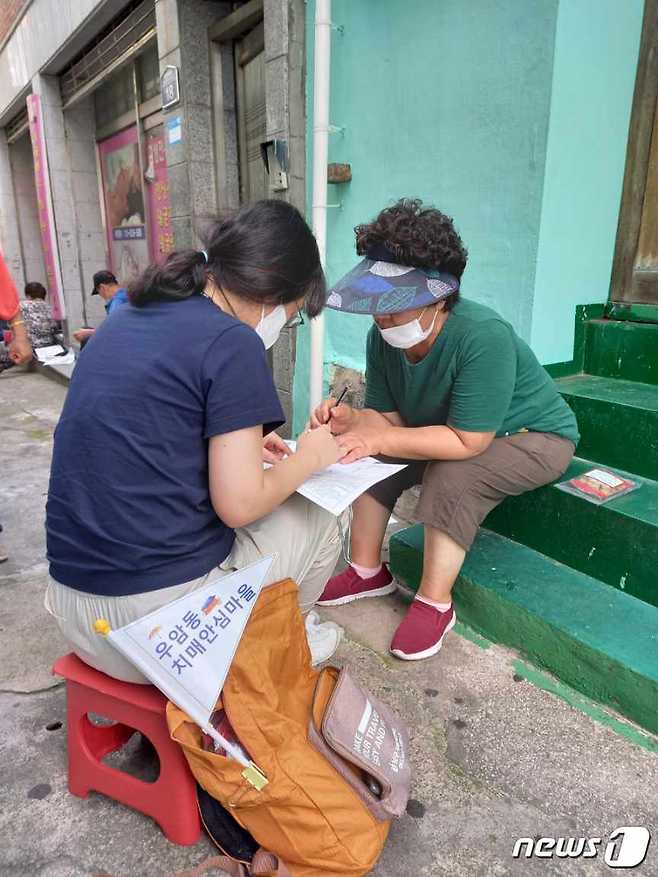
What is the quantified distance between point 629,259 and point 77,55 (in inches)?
286

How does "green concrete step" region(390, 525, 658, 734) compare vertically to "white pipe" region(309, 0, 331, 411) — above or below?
below

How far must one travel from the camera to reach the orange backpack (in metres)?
1.28

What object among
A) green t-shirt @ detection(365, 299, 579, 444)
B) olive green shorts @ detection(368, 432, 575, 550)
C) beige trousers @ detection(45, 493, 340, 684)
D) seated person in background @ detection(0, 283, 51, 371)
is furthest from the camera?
seated person in background @ detection(0, 283, 51, 371)

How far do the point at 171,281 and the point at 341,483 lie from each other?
68 centimetres

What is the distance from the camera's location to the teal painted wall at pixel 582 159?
2.38 metres

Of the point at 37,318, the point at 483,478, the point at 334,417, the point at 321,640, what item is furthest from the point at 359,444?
the point at 37,318

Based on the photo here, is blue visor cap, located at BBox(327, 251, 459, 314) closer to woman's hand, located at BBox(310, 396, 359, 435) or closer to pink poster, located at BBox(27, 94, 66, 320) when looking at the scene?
woman's hand, located at BBox(310, 396, 359, 435)

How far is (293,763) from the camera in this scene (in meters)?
1.31

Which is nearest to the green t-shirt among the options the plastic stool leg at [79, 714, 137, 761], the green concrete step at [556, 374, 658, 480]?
the green concrete step at [556, 374, 658, 480]

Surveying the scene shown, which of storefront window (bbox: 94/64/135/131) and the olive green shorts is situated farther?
storefront window (bbox: 94/64/135/131)

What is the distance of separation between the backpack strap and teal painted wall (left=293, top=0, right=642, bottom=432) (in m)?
2.07

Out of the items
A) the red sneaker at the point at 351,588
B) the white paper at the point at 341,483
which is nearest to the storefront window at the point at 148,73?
the red sneaker at the point at 351,588

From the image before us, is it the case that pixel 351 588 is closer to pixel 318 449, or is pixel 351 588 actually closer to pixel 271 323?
pixel 318 449

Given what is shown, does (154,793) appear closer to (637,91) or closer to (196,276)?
(196,276)
